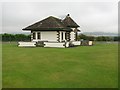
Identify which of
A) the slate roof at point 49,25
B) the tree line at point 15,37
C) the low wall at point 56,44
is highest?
the slate roof at point 49,25

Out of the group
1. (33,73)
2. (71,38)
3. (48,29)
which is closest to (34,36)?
(48,29)

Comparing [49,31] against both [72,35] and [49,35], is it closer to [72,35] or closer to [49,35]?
[49,35]

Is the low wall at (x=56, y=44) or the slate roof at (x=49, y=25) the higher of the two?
Result: the slate roof at (x=49, y=25)

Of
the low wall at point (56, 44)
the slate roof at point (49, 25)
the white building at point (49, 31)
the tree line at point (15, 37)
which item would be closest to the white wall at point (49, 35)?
the white building at point (49, 31)

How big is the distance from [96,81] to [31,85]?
9.10 feet

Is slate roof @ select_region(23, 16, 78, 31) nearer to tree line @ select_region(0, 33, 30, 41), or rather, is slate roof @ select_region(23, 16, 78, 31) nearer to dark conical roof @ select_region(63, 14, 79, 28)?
dark conical roof @ select_region(63, 14, 79, 28)

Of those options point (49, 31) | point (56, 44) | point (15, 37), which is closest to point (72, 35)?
point (49, 31)

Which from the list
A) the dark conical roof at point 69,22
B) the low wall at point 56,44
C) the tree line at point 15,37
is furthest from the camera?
the tree line at point 15,37

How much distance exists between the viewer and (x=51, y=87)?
894 cm

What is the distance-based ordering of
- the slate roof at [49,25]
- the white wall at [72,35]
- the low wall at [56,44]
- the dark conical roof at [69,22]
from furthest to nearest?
the white wall at [72,35], the dark conical roof at [69,22], the slate roof at [49,25], the low wall at [56,44]

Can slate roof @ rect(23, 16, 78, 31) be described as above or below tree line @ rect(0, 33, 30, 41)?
above

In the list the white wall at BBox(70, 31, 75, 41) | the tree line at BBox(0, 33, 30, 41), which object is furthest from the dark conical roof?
the tree line at BBox(0, 33, 30, 41)

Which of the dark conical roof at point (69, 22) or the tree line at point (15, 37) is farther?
the tree line at point (15, 37)

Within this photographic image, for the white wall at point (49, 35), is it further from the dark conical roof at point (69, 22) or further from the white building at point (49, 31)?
the dark conical roof at point (69, 22)
